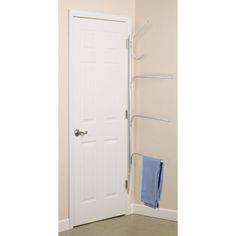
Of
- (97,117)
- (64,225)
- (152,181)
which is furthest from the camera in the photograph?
(97,117)

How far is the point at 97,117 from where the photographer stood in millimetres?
4113

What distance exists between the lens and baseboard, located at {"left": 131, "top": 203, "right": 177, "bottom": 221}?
4.18 m

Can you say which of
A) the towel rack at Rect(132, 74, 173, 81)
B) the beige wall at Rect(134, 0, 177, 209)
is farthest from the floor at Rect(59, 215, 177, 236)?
the towel rack at Rect(132, 74, 173, 81)

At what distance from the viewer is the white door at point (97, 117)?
13.0 feet

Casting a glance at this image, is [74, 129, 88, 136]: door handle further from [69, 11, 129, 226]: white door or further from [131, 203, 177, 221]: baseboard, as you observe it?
[131, 203, 177, 221]: baseboard

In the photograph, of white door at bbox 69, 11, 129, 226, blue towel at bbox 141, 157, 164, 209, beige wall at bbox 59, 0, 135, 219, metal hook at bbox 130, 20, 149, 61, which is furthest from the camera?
metal hook at bbox 130, 20, 149, 61

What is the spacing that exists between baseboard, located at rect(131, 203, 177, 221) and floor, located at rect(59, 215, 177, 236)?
56 millimetres

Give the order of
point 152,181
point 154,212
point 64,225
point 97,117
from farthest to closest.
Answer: point 154,212
point 97,117
point 64,225
point 152,181

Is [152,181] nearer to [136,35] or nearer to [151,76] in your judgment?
[151,76]

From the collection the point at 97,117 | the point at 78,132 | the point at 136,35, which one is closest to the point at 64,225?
the point at 78,132

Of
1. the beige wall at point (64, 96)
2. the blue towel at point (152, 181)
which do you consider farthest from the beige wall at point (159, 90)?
the beige wall at point (64, 96)

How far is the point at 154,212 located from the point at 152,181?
64cm

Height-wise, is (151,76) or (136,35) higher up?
(136,35)
